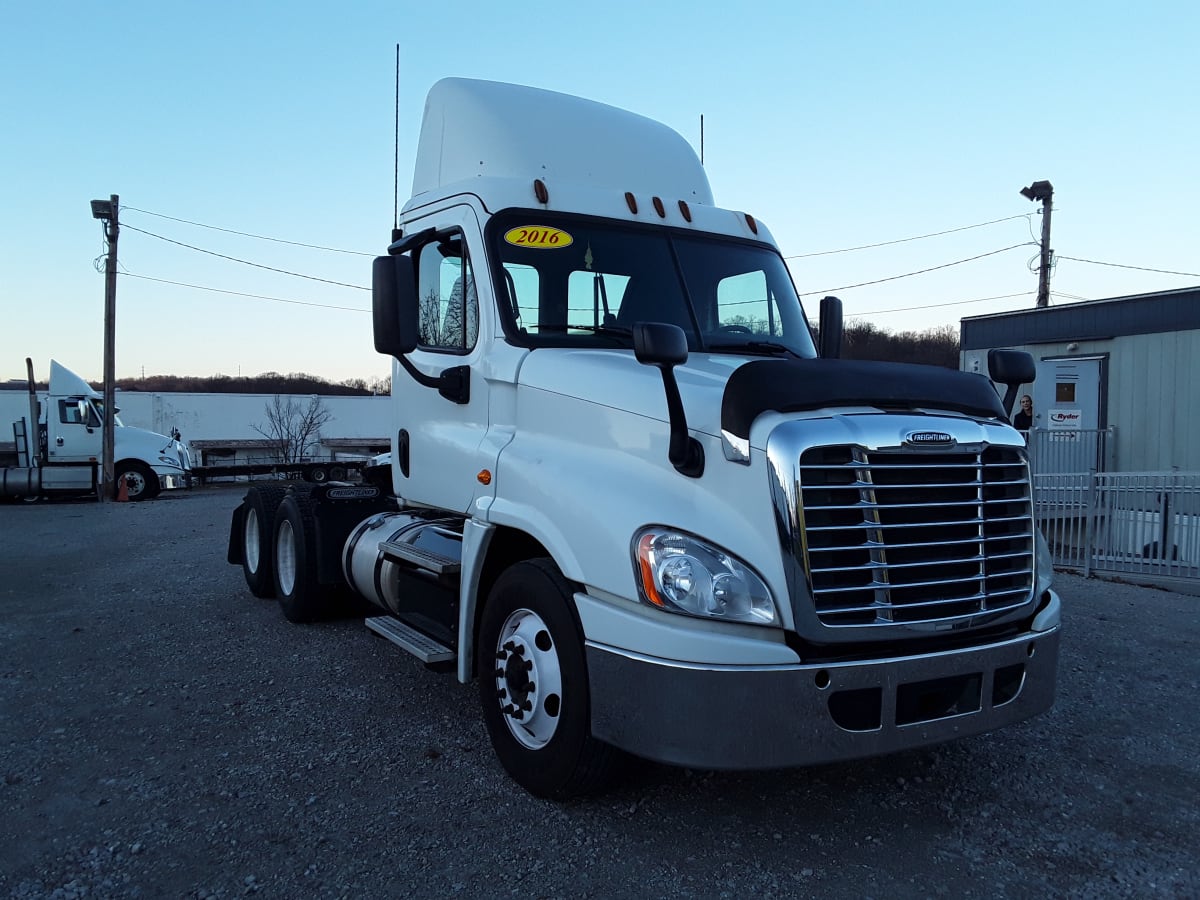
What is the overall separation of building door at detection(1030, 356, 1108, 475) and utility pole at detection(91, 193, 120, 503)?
66.2 feet

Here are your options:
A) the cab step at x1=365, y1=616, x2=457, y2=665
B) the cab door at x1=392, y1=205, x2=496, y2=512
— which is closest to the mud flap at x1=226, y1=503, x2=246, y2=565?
the cab step at x1=365, y1=616, x2=457, y2=665

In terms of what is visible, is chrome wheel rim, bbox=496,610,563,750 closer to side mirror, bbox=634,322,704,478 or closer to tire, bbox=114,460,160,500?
side mirror, bbox=634,322,704,478

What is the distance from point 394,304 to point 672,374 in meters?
1.86

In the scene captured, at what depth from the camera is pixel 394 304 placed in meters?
4.53

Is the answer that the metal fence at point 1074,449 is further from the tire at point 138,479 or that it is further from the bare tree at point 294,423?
the bare tree at point 294,423

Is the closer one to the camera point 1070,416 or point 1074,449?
point 1074,449

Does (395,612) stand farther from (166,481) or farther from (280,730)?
(166,481)

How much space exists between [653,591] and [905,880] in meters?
1.34

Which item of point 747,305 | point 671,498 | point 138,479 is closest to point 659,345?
point 671,498

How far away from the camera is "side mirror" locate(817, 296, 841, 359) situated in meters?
5.27

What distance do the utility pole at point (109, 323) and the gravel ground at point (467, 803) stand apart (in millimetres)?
17392

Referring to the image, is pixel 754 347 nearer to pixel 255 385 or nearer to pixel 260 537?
pixel 260 537

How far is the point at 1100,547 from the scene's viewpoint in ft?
36.0

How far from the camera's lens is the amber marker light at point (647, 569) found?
310 cm
